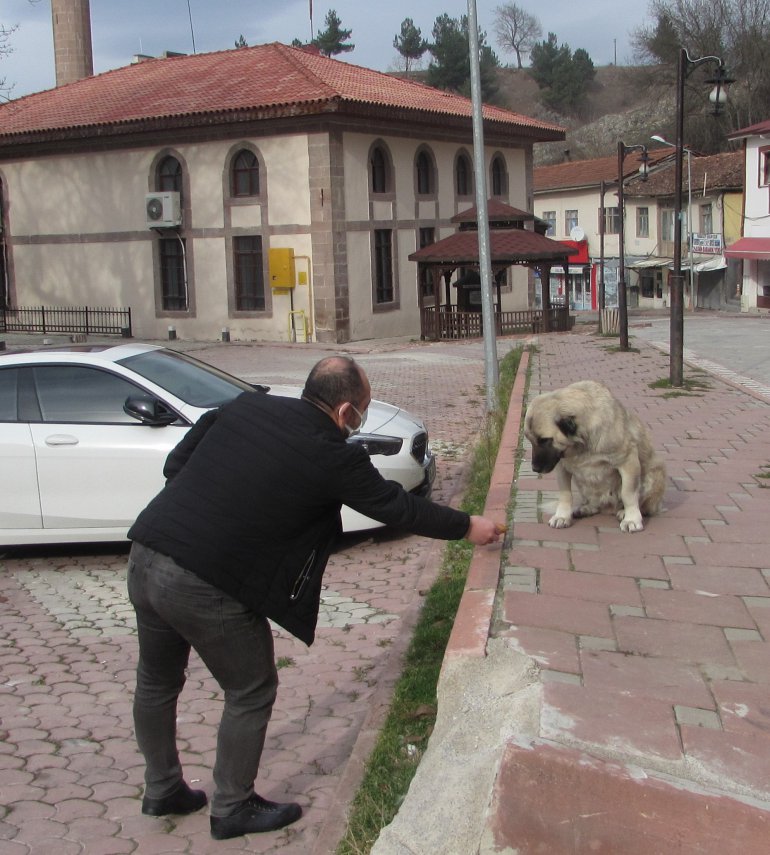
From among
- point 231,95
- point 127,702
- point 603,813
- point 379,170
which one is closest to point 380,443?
point 127,702

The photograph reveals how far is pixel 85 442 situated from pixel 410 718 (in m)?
3.55

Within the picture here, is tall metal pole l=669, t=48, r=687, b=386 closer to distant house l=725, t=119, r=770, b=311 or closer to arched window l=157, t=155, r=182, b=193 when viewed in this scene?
arched window l=157, t=155, r=182, b=193

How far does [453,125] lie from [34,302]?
47.5 ft

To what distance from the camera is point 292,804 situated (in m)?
3.73

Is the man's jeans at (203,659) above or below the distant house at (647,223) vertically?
below

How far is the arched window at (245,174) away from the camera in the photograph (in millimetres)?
29594

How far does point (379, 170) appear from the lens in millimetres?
30469

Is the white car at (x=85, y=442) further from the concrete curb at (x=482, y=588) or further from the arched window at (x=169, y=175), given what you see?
the arched window at (x=169, y=175)

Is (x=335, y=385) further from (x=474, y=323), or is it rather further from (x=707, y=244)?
(x=707, y=244)

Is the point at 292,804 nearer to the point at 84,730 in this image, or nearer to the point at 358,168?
the point at 84,730

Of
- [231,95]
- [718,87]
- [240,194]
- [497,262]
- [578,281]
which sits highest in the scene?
[231,95]

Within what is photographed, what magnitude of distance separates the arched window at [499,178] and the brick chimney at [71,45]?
16.2m

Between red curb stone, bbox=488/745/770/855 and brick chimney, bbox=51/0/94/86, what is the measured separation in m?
40.7

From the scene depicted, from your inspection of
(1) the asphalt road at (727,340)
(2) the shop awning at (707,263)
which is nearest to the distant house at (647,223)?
(2) the shop awning at (707,263)
